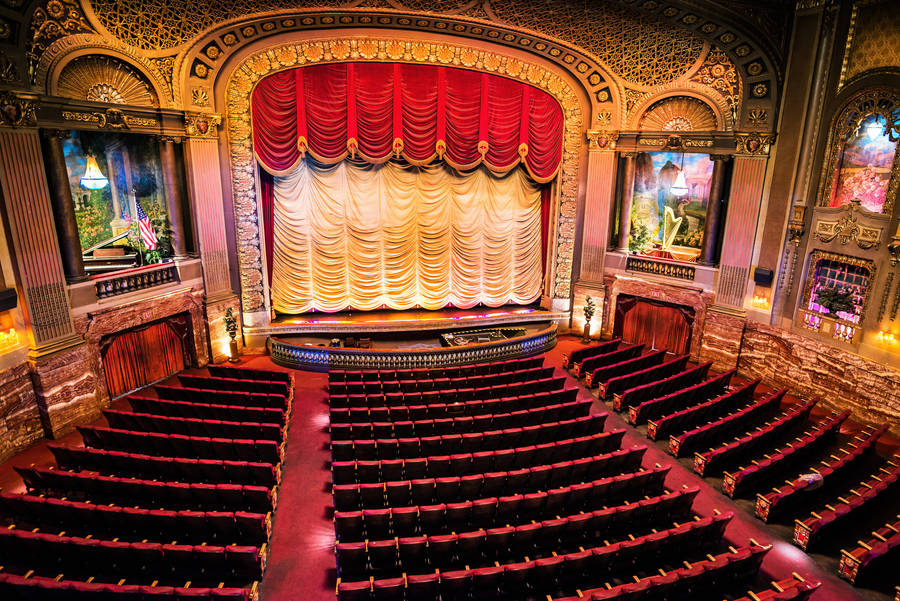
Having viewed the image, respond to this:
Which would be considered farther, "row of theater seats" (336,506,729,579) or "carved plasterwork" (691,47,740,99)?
"carved plasterwork" (691,47,740,99)

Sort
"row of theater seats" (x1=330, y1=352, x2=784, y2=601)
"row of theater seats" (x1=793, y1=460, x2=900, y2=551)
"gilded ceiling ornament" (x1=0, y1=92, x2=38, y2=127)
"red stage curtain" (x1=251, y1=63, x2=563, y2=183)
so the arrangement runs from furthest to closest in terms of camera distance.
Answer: "red stage curtain" (x1=251, y1=63, x2=563, y2=183)
"gilded ceiling ornament" (x1=0, y1=92, x2=38, y2=127)
"row of theater seats" (x1=793, y1=460, x2=900, y2=551)
"row of theater seats" (x1=330, y1=352, x2=784, y2=601)

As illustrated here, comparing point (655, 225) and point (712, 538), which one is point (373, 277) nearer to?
point (655, 225)

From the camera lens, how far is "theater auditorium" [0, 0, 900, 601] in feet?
19.3

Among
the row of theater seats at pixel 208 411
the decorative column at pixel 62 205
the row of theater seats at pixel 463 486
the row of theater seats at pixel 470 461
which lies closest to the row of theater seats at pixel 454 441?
the row of theater seats at pixel 470 461

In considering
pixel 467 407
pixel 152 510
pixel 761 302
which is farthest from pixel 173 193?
pixel 761 302

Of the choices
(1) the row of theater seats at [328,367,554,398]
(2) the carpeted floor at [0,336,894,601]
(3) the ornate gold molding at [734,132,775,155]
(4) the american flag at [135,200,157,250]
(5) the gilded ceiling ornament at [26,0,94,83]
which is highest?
(5) the gilded ceiling ornament at [26,0,94,83]

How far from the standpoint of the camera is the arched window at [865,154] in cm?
923

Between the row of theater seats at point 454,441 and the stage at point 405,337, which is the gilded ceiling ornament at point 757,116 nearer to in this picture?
the stage at point 405,337

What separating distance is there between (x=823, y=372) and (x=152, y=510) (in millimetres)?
12182

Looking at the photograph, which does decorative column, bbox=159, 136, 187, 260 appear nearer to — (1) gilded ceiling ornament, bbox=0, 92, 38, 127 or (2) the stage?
(1) gilded ceiling ornament, bbox=0, 92, 38, 127

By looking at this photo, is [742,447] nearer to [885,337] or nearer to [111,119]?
[885,337]

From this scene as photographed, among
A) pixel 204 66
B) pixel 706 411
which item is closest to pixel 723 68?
pixel 706 411

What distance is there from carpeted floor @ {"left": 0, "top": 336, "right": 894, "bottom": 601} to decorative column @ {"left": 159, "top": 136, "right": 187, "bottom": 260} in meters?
4.46

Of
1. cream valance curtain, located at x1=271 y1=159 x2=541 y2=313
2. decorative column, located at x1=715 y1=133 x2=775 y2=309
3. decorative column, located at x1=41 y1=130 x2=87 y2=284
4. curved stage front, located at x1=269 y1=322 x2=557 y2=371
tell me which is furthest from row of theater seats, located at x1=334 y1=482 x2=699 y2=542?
cream valance curtain, located at x1=271 y1=159 x2=541 y2=313
